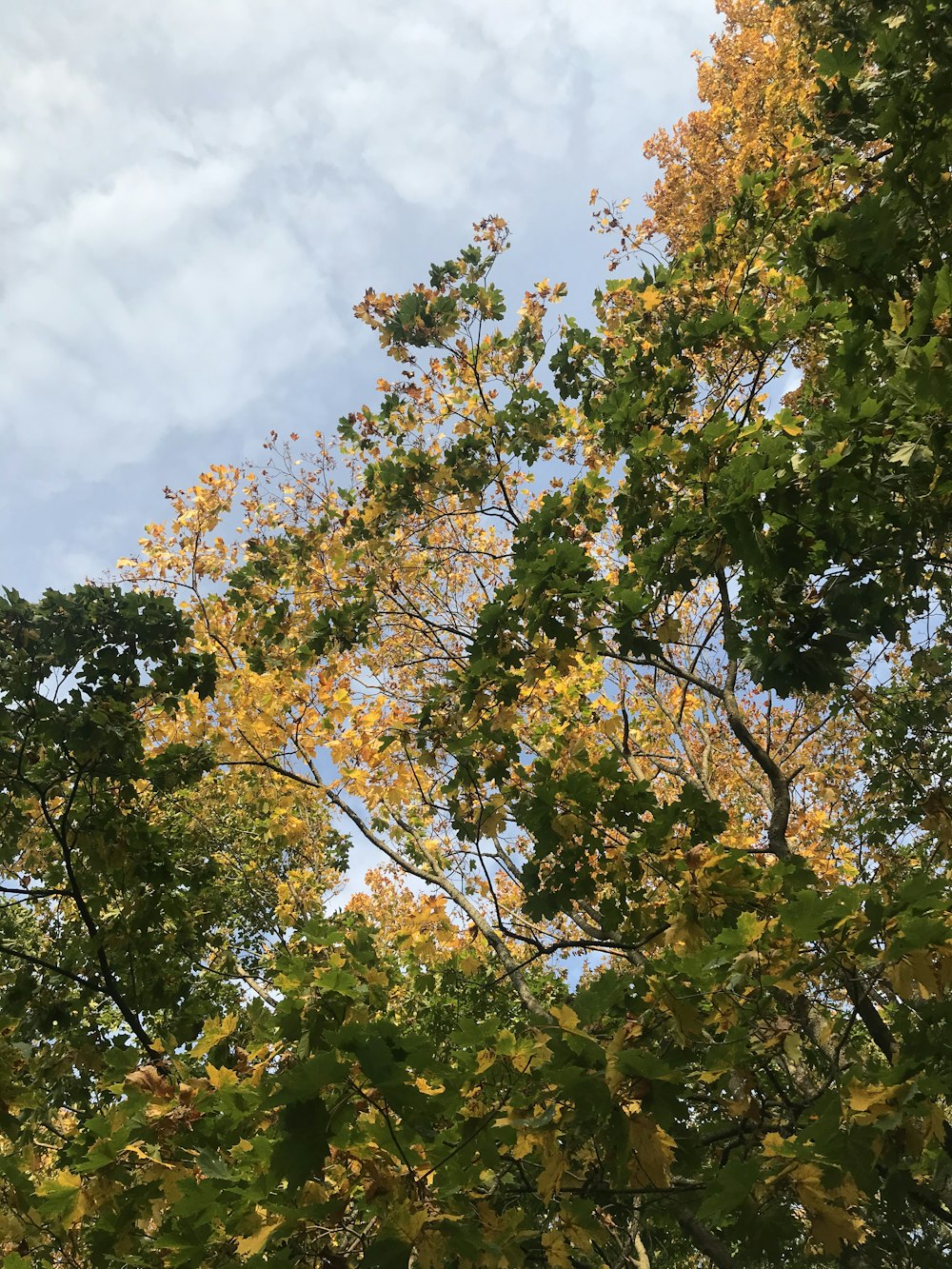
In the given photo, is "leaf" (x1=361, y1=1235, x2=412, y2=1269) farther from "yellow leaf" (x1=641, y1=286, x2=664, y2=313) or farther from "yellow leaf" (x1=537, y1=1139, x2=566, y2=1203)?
"yellow leaf" (x1=641, y1=286, x2=664, y2=313)

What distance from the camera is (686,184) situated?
15.1 m

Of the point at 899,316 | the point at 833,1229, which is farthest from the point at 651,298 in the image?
the point at 833,1229

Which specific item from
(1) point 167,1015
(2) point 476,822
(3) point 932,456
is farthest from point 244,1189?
(1) point 167,1015

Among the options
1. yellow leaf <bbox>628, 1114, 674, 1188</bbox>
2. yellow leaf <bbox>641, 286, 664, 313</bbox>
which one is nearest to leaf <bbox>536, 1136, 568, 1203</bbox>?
yellow leaf <bbox>628, 1114, 674, 1188</bbox>

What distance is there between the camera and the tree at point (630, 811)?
2.33 meters

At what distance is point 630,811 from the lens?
4.29 metres

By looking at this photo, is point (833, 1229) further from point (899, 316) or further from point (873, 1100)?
point (899, 316)

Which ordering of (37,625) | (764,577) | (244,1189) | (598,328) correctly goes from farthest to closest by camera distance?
(598,328) < (37,625) < (764,577) < (244,1189)

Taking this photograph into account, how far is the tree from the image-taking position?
2328mm

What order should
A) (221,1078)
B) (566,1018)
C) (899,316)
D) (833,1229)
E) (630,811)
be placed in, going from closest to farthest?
(833,1229)
(566,1018)
(221,1078)
(899,316)
(630,811)

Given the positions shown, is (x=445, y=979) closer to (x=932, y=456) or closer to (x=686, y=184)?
(x=932, y=456)

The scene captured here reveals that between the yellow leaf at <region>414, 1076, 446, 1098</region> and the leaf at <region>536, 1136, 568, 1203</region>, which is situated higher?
the yellow leaf at <region>414, 1076, 446, 1098</region>

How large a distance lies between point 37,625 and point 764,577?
4.44 metres

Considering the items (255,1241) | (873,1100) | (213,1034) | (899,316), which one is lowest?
(873,1100)
